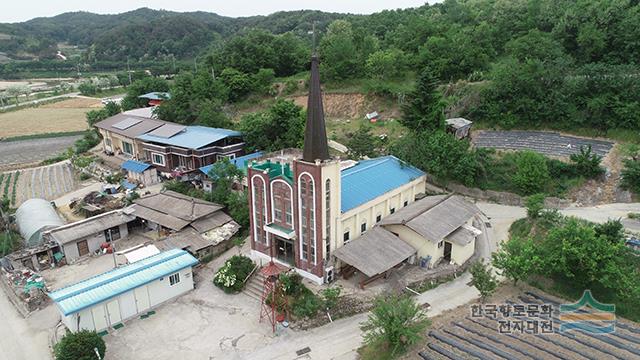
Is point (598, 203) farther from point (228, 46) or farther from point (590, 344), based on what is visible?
point (228, 46)

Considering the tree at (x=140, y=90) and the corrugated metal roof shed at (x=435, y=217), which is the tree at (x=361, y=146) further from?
the tree at (x=140, y=90)

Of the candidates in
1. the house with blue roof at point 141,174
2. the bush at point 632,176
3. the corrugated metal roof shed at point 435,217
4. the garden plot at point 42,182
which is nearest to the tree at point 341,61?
the house with blue roof at point 141,174

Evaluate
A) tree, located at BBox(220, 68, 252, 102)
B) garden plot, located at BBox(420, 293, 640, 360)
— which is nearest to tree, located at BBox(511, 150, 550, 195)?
garden plot, located at BBox(420, 293, 640, 360)

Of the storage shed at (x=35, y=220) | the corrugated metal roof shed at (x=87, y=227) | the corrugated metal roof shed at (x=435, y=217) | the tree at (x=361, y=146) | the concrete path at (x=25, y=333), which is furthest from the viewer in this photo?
the tree at (x=361, y=146)

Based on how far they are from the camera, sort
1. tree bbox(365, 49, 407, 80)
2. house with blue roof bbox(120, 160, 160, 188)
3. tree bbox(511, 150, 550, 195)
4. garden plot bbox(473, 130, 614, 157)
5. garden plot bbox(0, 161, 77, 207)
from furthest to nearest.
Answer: tree bbox(365, 49, 407, 80)
garden plot bbox(0, 161, 77, 207)
house with blue roof bbox(120, 160, 160, 188)
garden plot bbox(473, 130, 614, 157)
tree bbox(511, 150, 550, 195)

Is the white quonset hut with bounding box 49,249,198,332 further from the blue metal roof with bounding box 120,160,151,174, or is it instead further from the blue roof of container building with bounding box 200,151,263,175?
the blue metal roof with bounding box 120,160,151,174

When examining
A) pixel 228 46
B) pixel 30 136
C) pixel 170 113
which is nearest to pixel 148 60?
pixel 30 136

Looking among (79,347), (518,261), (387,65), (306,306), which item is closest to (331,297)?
(306,306)

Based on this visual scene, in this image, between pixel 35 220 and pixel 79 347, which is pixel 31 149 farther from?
pixel 79 347
